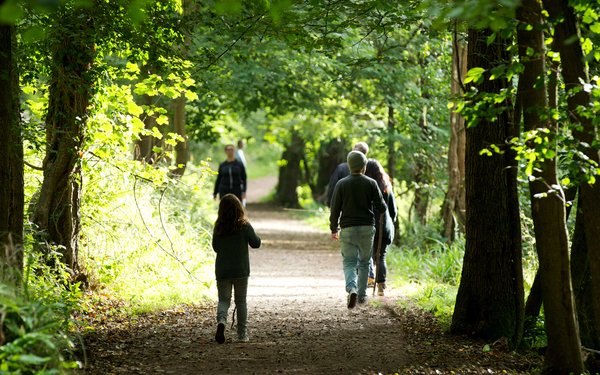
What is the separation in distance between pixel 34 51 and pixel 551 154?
5.79m

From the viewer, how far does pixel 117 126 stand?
1067cm

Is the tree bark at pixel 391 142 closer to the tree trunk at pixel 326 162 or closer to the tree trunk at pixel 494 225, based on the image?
the tree trunk at pixel 494 225

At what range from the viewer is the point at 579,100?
6.57m

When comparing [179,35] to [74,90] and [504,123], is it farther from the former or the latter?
[504,123]

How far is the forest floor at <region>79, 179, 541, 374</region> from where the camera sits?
752 centimetres

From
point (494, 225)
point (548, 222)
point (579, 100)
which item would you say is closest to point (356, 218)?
point (494, 225)

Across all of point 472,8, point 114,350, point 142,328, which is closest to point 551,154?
point 472,8

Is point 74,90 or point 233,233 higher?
point 74,90

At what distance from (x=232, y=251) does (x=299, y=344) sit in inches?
49.0

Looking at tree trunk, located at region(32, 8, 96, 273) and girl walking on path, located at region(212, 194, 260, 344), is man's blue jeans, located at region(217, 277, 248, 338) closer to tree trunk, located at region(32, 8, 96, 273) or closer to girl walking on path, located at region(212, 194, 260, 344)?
girl walking on path, located at region(212, 194, 260, 344)

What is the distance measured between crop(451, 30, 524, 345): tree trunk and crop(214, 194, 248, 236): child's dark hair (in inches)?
102

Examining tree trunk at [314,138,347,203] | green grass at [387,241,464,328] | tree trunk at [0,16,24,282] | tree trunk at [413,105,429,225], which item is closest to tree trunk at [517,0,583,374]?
green grass at [387,241,464,328]

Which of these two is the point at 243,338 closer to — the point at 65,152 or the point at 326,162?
the point at 65,152

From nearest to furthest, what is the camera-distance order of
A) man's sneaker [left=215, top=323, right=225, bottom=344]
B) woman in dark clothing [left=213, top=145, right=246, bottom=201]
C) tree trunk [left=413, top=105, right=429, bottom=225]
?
man's sneaker [left=215, top=323, right=225, bottom=344], woman in dark clothing [left=213, top=145, right=246, bottom=201], tree trunk [left=413, top=105, right=429, bottom=225]
